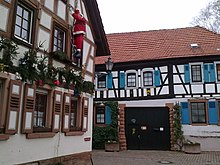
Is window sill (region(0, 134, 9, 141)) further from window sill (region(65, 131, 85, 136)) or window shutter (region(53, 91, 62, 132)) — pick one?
window sill (region(65, 131, 85, 136))

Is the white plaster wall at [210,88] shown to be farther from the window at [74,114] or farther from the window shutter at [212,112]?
the window at [74,114]

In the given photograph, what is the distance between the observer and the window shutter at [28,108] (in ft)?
23.2

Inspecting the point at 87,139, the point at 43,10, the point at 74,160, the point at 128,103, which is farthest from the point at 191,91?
the point at 43,10

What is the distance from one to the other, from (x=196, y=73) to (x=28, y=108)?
12767 mm

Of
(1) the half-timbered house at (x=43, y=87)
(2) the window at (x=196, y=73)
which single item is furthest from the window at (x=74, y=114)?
(2) the window at (x=196, y=73)

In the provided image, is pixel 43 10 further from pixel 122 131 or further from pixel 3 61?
pixel 122 131

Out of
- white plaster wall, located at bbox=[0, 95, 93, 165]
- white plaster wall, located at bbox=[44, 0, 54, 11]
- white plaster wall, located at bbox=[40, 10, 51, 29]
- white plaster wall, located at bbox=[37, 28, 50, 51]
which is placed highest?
white plaster wall, located at bbox=[44, 0, 54, 11]

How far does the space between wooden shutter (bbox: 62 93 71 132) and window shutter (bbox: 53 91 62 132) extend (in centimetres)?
26

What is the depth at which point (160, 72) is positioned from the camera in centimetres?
1788

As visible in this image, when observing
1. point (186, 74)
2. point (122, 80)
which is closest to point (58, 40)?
point (122, 80)

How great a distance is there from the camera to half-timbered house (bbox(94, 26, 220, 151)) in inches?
660

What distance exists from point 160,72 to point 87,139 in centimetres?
894

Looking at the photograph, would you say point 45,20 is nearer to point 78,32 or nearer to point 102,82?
point 78,32

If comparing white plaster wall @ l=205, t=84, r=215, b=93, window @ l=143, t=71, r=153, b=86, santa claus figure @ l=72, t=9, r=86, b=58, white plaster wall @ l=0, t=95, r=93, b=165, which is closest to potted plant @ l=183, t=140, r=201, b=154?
white plaster wall @ l=205, t=84, r=215, b=93
